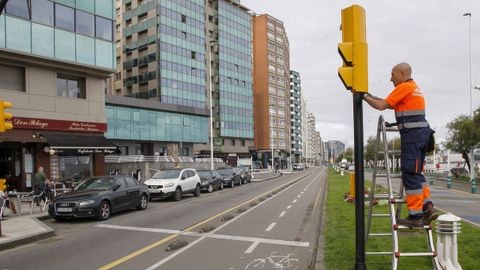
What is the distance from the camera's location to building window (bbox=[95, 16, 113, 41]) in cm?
2925

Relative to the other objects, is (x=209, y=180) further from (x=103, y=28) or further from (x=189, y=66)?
(x=189, y=66)

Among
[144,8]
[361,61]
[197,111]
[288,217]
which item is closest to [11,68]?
[288,217]

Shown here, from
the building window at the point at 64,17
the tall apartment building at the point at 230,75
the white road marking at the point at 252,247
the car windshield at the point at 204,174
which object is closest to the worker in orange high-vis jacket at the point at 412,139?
the white road marking at the point at 252,247

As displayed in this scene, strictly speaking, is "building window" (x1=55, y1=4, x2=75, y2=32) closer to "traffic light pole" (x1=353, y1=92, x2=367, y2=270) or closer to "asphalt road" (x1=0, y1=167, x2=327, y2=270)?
"asphalt road" (x1=0, y1=167, x2=327, y2=270)

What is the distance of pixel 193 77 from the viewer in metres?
75.7

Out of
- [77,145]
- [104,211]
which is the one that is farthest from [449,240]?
[77,145]

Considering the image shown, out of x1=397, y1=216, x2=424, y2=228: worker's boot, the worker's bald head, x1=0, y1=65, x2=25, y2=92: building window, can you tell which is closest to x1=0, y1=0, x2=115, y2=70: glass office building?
x1=0, y1=65, x2=25, y2=92: building window

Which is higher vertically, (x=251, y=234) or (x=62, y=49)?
(x=62, y=49)

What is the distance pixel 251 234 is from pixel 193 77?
66.6 m

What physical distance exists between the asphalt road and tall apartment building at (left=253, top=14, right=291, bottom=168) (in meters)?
94.8

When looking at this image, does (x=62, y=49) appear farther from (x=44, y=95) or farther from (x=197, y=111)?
(x=197, y=111)

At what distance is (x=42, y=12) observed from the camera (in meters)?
25.4

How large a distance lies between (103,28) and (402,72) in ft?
91.3

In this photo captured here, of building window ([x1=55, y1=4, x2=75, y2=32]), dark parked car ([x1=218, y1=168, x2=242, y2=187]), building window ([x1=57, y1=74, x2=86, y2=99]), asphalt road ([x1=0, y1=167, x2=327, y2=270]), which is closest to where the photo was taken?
asphalt road ([x1=0, y1=167, x2=327, y2=270])
